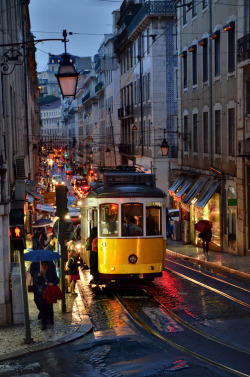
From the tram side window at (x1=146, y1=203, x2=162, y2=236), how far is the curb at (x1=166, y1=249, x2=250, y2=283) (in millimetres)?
4115

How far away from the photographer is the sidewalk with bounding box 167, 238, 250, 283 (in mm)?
21938

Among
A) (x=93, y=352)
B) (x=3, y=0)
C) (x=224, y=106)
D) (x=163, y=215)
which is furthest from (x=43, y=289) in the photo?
(x=224, y=106)

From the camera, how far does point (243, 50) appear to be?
2500 cm

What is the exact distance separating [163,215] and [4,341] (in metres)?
6.63

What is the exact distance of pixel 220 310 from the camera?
14914 millimetres

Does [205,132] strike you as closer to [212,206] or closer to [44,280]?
[212,206]

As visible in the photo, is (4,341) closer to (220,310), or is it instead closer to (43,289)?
(43,289)

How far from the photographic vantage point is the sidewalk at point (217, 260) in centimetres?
2194

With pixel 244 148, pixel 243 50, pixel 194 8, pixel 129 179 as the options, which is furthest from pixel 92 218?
pixel 194 8

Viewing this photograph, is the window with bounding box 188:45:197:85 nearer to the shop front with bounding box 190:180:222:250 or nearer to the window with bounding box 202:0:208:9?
the window with bounding box 202:0:208:9

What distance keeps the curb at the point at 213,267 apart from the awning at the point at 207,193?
252 centimetres

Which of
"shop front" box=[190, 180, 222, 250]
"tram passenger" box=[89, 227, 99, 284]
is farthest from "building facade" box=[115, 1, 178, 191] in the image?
"tram passenger" box=[89, 227, 99, 284]

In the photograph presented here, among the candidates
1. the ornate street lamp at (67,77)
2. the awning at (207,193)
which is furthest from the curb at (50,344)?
the awning at (207,193)

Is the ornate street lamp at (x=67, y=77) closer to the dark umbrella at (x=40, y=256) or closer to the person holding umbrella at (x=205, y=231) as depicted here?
the dark umbrella at (x=40, y=256)
